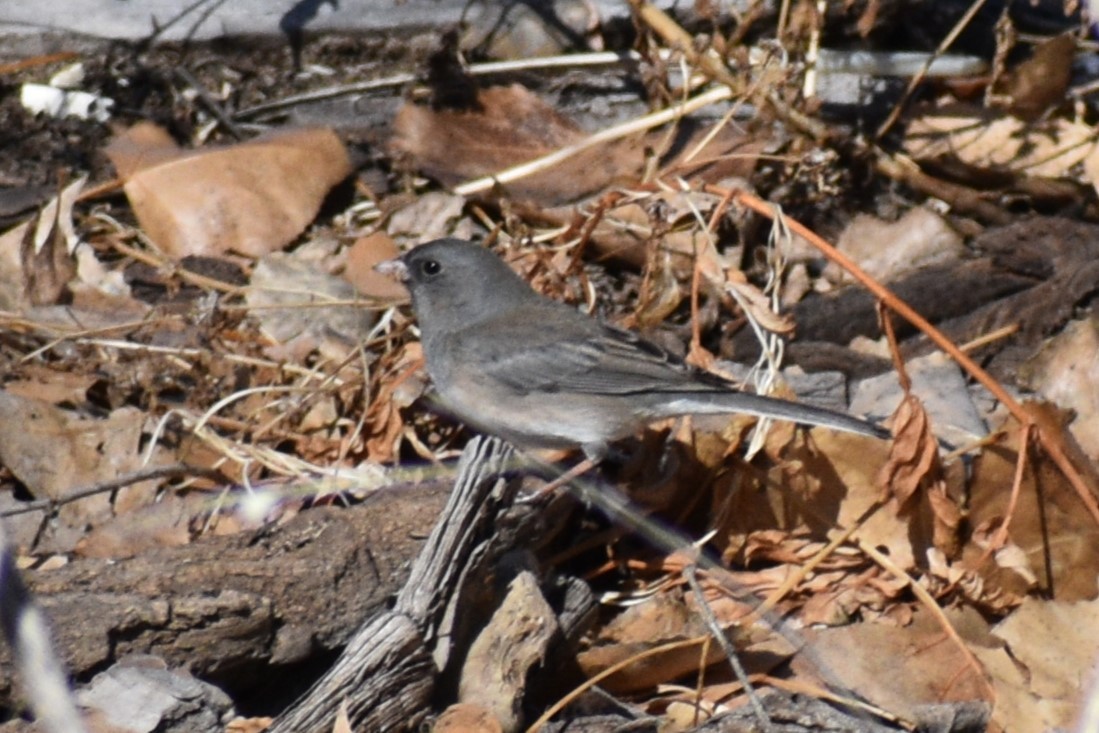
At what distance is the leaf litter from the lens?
2918 millimetres

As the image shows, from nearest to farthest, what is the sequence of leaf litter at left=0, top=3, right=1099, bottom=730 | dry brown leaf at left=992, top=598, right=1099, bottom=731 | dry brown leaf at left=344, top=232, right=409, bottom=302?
dry brown leaf at left=992, top=598, right=1099, bottom=731 < leaf litter at left=0, top=3, right=1099, bottom=730 < dry brown leaf at left=344, top=232, right=409, bottom=302

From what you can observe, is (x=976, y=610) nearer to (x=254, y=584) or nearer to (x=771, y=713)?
(x=771, y=713)

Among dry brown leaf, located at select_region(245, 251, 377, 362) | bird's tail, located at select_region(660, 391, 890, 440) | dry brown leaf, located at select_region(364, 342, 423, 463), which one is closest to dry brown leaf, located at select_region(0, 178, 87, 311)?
dry brown leaf, located at select_region(245, 251, 377, 362)

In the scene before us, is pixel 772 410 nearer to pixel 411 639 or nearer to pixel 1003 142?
pixel 411 639

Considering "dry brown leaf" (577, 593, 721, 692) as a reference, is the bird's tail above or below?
above

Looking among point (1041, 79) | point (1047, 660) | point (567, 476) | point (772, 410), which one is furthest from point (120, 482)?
point (1041, 79)

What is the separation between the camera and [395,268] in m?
3.64

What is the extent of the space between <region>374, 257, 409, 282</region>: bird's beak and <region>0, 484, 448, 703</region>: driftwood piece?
0.88 m

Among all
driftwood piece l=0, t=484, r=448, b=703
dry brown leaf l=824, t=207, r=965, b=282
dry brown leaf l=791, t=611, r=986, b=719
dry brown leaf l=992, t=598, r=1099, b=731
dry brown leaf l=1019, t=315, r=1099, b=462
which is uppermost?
driftwood piece l=0, t=484, r=448, b=703

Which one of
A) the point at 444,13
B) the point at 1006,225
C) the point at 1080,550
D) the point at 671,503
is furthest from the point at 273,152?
the point at 1080,550

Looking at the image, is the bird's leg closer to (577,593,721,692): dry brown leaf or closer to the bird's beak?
(577,593,721,692): dry brown leaf

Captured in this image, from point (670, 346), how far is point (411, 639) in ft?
4.89

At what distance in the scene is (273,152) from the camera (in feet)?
13.6

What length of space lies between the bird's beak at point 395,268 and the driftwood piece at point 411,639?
3.14 feet
